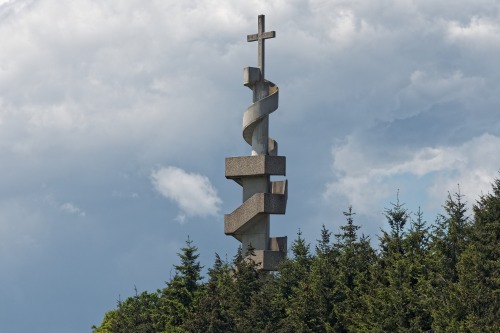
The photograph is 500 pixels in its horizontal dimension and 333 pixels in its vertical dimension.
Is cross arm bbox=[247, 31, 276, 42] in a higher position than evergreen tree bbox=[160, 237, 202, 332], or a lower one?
higher

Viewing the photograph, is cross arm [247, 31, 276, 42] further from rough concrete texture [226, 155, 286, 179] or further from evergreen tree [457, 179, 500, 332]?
evergreen tree [457, 179, 500, 332]

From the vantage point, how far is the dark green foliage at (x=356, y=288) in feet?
149

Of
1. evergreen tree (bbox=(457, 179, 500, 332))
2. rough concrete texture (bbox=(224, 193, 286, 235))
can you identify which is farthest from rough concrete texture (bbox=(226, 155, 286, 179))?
evergreen tree (bbox=(457, 179, 500, 332))

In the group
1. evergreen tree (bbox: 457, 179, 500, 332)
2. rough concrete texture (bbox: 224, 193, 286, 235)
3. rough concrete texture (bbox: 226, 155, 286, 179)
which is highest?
rough concrete texture (bbox: 226, 155, 286, 179)

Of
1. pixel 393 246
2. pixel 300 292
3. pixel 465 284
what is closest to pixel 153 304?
pixel 300 292

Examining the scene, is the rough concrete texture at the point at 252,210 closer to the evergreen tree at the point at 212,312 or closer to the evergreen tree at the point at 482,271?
the evergreen tree at the point at 212,312

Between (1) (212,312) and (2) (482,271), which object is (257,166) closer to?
(1) (212,312)

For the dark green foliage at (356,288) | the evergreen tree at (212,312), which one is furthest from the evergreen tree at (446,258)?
the evergreen tree at (212,312)

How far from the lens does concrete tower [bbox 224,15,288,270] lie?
6028cm

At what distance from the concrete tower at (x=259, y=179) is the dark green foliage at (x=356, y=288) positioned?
122 centimetres

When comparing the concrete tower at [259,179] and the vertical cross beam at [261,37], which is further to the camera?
the vertical cross beam at [261,37]

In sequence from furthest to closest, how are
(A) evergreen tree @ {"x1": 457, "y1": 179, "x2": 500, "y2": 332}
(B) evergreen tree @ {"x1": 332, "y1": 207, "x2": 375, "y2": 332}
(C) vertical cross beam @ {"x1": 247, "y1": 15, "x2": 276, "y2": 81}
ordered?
(C) vertical cross beam @ {"x1": 247, "y1": 15, "x2": 276, "y2": 81} → (B) evergreen tree @ {"x1": 332, "y1": 207, "x2": 375, "y2": 332} → (A) evergreen tree @ {"x1": 457, "y1": 179, "x2": 500, "y2": 332}

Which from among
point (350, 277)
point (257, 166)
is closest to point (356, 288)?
point (350, 277)

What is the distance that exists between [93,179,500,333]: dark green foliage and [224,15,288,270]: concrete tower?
1.22 metres
